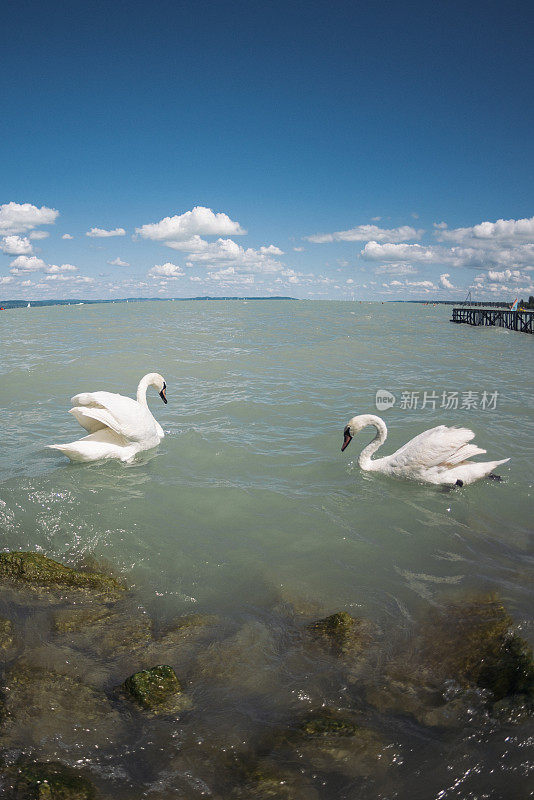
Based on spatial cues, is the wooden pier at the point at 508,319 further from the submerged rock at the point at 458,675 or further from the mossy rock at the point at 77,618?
the mossy rock at the point at 77,618

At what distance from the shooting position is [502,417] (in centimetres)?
1198

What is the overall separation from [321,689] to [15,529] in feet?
14.7

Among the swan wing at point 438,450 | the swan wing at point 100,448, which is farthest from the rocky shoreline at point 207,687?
the swan wing at point 100,448

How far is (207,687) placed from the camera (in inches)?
130

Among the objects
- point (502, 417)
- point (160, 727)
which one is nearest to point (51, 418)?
point (160, 727)

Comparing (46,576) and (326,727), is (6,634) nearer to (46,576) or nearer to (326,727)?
(46,576)

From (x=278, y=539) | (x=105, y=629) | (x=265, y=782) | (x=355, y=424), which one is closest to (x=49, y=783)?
(x=265, y=782)

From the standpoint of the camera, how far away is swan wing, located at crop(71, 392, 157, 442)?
749cm

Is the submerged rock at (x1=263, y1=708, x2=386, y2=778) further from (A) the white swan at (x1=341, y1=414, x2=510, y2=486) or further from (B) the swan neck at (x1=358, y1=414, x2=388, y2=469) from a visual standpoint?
(B) the swan neck at (x1=358, y1=414, x2=388, y2=469)

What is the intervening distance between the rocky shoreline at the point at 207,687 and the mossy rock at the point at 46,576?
14 mm

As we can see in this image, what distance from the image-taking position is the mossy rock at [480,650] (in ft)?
10.7

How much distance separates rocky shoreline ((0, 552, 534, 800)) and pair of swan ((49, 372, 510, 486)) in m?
2.98

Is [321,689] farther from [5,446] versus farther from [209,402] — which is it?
[209,402]

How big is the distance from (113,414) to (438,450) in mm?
5695
